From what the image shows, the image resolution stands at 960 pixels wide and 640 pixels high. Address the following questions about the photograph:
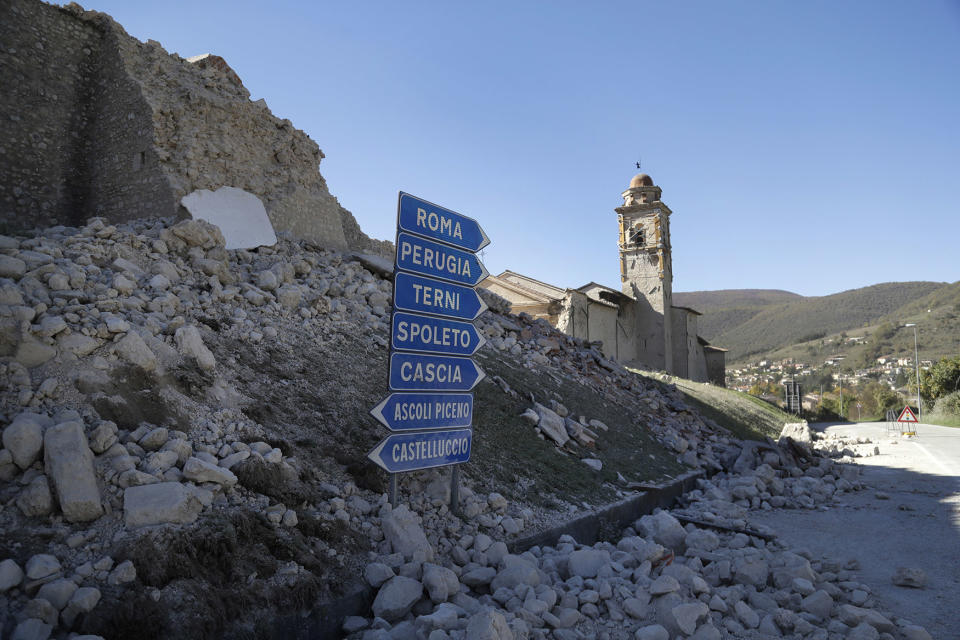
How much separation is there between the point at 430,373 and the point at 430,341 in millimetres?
268

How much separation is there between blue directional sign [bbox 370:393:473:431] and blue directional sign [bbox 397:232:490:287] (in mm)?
1042

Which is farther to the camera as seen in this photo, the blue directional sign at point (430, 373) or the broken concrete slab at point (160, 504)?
the blue directional sign at point (430, 373)

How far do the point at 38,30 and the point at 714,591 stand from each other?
39.5 ft

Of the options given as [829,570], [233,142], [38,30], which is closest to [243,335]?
[233,142]

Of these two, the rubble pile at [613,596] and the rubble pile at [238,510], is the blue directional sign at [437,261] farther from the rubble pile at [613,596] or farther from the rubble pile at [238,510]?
the rubble pile at [613,596]

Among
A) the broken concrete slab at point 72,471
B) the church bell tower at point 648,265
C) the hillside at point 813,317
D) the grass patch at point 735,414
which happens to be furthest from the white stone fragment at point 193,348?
the hillside at point 813,317

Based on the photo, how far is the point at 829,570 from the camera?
5.32 metres

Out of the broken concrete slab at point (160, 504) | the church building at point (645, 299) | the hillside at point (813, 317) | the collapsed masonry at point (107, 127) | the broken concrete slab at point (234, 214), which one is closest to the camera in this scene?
the broken concrete slab at point (160, 504)

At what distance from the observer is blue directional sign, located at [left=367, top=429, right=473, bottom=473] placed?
4.32m

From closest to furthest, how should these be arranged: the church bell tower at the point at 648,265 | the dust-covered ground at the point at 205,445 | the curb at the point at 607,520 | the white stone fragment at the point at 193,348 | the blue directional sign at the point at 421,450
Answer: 1. the dust-covered ground at the point at 205,445
2. the blue directional sign at the point at 421,450
3. the white stone fragment at the point at 193,348
4. the curb at the point at 607,520
5. the church bell tower at the point at 648,265

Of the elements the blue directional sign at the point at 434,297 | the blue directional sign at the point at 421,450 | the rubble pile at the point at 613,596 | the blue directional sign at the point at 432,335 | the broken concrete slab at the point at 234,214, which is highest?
the broken concrete slab at the point at 234,214

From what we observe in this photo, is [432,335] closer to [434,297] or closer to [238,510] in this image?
[434,297]

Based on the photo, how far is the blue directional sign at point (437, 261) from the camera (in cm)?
477

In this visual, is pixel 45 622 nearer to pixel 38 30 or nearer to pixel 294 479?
pixel 294 479
